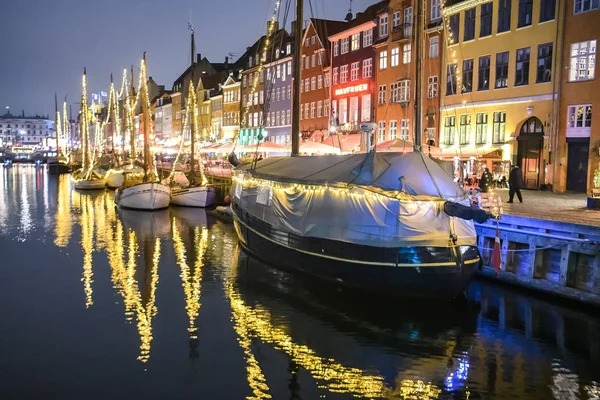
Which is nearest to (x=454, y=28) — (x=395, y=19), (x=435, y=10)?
(x=435, y=10)

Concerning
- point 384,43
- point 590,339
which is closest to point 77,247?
point 590,339

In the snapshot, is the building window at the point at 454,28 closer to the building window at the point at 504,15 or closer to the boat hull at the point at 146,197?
the building window at the point at 504,15

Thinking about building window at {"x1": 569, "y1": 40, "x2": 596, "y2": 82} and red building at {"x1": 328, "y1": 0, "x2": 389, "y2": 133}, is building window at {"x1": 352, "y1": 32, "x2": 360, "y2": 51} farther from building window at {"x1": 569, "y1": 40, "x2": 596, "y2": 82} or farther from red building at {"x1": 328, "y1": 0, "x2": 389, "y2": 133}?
building window at {"x1": 569, "y1": 40, "x2": 596, "y2": 82}

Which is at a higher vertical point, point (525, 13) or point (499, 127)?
point (525, 13)

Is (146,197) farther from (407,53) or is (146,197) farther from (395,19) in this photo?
(395,19)

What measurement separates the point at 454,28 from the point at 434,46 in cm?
246

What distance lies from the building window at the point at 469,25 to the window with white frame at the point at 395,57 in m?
8.23

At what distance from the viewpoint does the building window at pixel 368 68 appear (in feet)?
170

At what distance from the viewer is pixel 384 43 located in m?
48.8

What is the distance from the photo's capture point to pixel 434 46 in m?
42.8

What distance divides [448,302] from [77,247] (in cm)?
1716

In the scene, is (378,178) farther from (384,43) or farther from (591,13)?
(384,43)

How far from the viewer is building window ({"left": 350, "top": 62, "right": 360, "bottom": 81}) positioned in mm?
54062

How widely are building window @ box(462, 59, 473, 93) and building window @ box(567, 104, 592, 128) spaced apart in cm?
836
